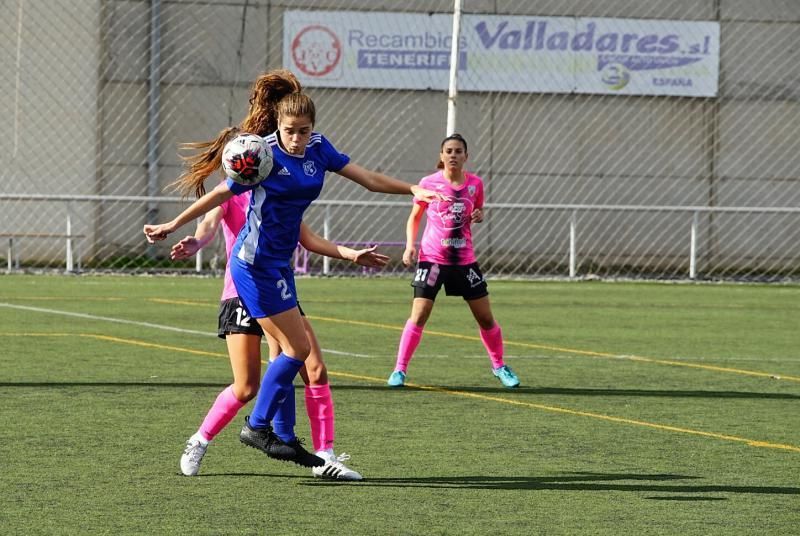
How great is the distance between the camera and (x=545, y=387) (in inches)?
424

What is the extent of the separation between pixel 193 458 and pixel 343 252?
3.74ft

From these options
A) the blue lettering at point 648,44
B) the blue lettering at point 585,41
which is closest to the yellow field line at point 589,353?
the blue lettering at point 585,41

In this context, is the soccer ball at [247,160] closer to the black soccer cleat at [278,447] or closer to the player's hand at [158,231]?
the player's hand at [158,231]

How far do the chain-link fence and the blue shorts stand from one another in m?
16.7

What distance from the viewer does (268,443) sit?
686cm

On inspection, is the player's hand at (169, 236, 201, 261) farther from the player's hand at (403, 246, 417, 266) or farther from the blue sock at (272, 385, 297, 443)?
the player's hand at (403, 246, 417, 266)

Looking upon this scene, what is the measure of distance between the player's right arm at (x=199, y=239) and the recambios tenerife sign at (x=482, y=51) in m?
17.4

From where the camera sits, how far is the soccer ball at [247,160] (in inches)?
257

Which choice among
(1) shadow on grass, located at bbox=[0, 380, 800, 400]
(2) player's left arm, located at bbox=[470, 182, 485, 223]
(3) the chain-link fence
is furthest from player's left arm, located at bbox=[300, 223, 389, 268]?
(3) the chain-link fence

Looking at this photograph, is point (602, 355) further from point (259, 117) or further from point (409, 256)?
point (259, 117)

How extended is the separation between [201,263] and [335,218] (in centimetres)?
222

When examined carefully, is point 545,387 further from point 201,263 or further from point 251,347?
point 201,263

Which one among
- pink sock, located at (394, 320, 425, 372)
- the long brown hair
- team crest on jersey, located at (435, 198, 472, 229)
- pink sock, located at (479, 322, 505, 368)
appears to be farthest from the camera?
team crest on jersey, located at (435, 198, 472, 229)

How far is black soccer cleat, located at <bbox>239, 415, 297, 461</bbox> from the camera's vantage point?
682 centimetres
